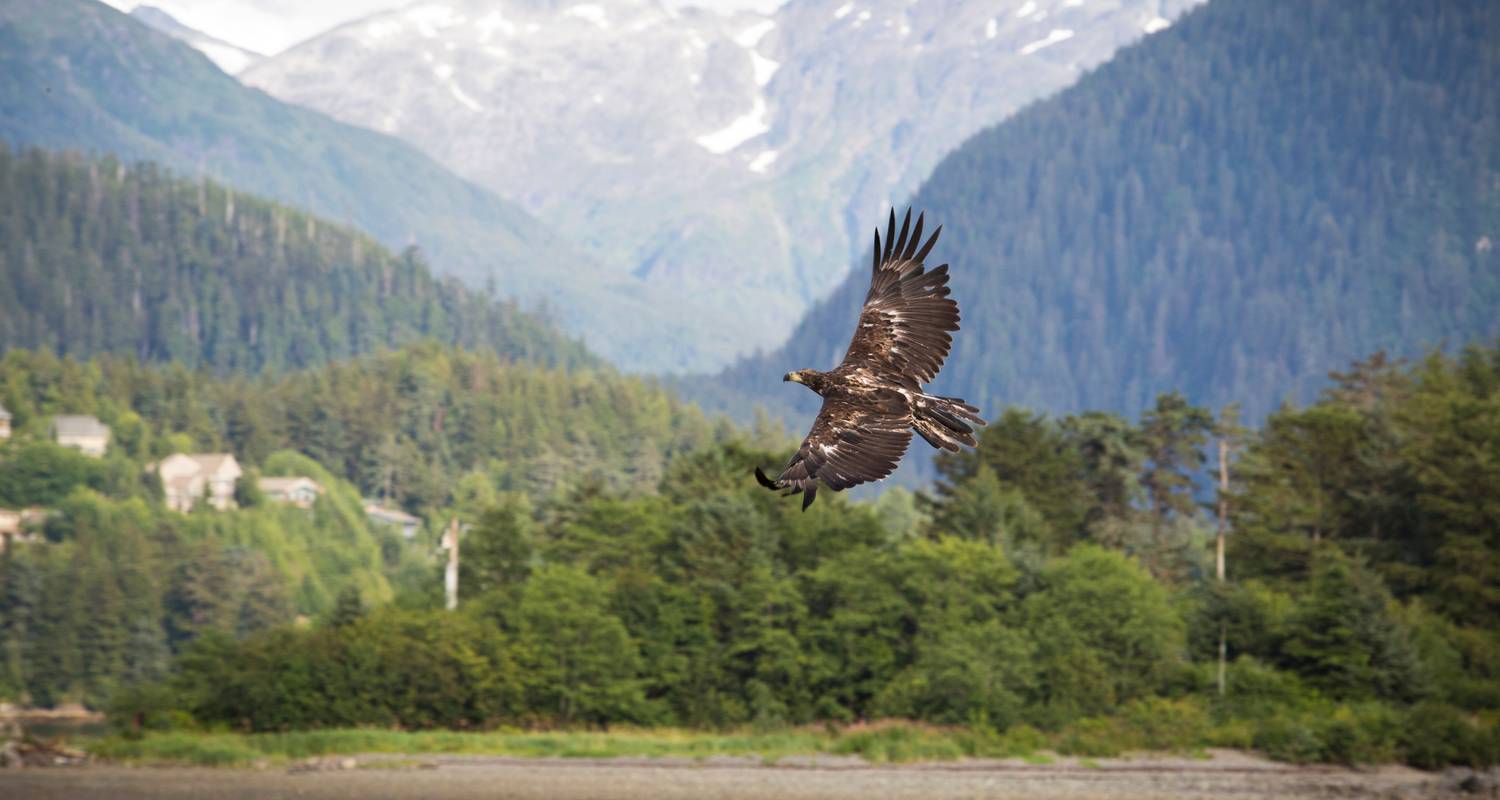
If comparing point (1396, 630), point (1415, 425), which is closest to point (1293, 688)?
point (1396, 630)

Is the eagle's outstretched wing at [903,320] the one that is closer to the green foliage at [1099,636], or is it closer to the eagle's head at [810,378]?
the eagle's head at [810,378]

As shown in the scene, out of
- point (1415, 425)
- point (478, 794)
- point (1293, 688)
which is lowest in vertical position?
point (478, 794)

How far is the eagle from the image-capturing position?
22.8 meters

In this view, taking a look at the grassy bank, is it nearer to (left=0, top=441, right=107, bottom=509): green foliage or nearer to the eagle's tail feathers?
the eagle's tail feathers

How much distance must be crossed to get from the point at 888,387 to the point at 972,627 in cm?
6286

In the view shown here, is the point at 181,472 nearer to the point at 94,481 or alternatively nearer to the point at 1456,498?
the point at 94,481

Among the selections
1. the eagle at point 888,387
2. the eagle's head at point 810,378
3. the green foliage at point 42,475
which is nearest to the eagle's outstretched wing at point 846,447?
the eagle at point 888,387

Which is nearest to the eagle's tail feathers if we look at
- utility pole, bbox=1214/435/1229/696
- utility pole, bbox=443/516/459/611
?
utility pole, bbox=1214/435/1229/696

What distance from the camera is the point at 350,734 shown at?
275 feet

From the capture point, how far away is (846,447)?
2328cm

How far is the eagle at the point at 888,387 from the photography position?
2275cm

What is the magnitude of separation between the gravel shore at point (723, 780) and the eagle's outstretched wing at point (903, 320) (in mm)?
52436

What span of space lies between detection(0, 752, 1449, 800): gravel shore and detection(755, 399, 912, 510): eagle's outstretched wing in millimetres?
53086

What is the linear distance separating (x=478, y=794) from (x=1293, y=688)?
34930mm
